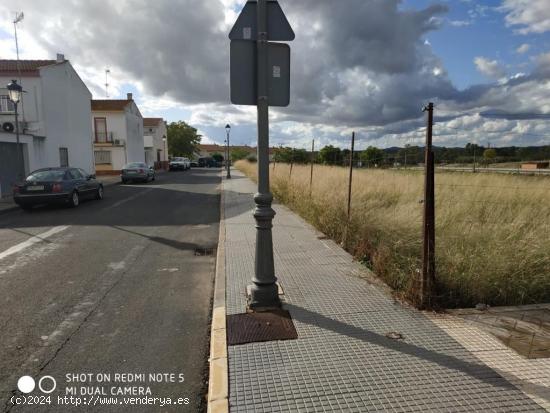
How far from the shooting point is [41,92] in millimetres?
21828

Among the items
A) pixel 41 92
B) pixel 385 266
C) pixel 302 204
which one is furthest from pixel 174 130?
pixel 385 266

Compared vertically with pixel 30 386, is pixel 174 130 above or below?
above

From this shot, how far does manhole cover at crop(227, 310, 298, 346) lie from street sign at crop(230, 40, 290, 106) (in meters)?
2.13

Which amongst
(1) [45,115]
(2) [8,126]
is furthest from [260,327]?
(1) [45,115]

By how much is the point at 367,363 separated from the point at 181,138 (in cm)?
7870

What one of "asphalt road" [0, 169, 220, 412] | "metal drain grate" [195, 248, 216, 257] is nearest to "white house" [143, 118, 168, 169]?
"asphalt road" [0, 169, 220, 412]

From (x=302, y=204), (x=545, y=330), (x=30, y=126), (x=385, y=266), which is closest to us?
(x=545, y=330)

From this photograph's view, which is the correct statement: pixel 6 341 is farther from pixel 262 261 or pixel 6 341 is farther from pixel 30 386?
pixel 262 261

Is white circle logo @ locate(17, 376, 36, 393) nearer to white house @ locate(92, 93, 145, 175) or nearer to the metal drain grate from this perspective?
the metal drain grate

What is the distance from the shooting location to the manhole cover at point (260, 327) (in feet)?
11.6

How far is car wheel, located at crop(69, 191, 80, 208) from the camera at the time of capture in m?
13.1

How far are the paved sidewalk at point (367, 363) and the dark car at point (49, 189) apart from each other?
10123mm

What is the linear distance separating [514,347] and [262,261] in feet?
7.71

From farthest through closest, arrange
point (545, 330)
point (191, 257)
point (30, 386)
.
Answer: point (191, 257) → point (545, 330) → point (30, 386)
